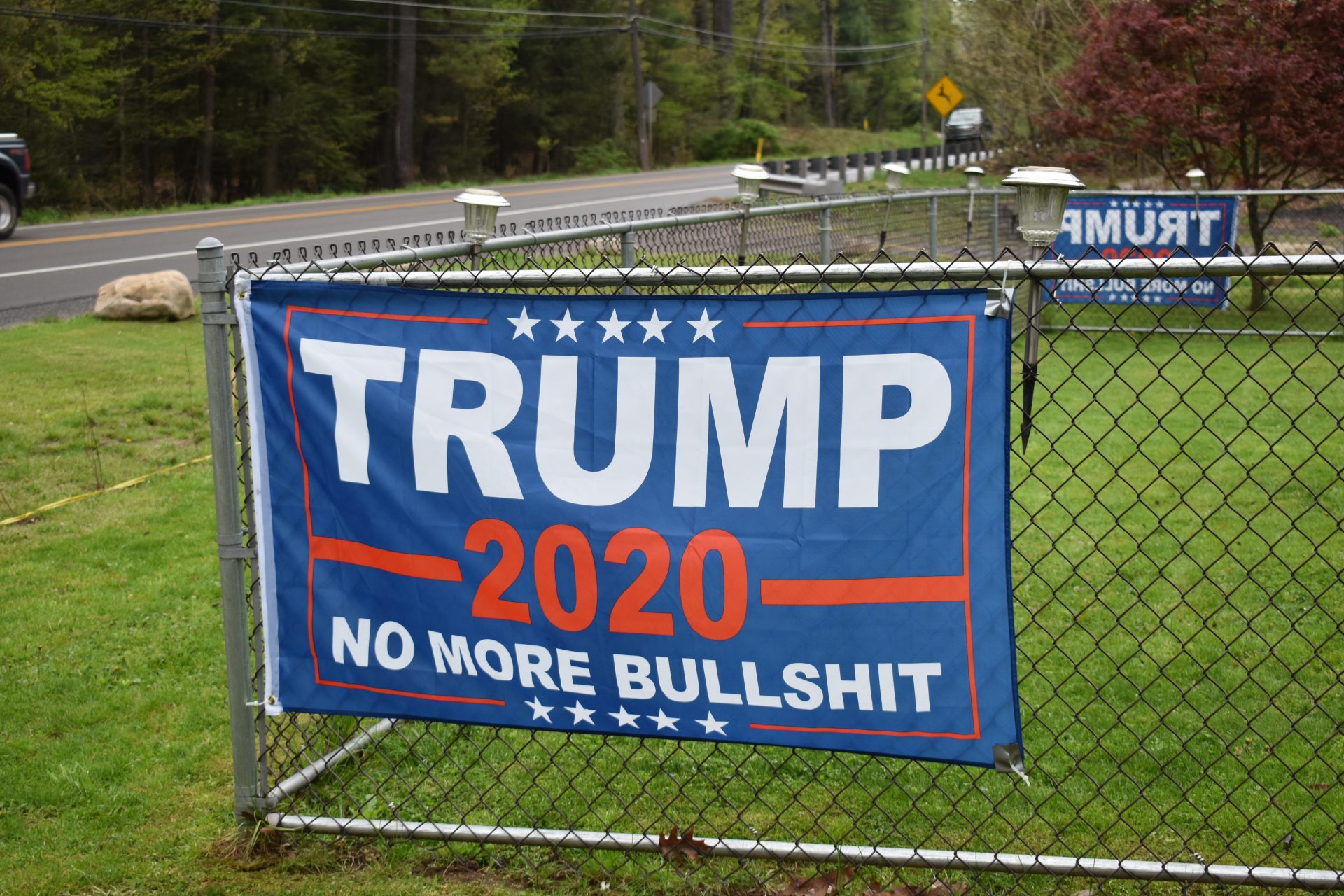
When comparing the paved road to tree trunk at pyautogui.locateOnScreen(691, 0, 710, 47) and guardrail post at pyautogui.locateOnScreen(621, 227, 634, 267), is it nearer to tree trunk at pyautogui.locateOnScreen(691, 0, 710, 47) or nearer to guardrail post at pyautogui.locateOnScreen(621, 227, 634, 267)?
guardrail post at pyautogui.locateOnScreen(621, 227, 634, 267)

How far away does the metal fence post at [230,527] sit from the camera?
A: 324 cm

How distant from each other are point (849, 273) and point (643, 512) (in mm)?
795

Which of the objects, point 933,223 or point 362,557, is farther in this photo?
point 933,223

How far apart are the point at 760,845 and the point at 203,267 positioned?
86.2 inches

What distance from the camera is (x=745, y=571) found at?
2.82 m

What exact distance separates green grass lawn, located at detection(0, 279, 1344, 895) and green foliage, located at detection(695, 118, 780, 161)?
42.9 m

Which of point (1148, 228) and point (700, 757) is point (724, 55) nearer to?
point (1148, 228)

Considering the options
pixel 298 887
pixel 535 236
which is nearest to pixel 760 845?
pixel 298 887

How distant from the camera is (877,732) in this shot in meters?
2.77

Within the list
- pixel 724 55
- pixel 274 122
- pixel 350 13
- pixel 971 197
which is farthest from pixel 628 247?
pixel 724 55

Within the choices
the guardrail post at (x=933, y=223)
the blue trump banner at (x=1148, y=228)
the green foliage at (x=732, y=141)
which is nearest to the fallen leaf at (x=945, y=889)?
the guardrail post at (x=933, y=223)

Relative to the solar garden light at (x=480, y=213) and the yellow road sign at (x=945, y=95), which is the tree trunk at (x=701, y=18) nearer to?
the yellow road sign at (x=945, y=95)

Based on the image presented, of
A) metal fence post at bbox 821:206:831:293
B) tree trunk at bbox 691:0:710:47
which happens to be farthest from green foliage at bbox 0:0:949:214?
metal fence post at bbox 821:206:831:293

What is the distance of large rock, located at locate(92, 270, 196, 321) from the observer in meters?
11.7
